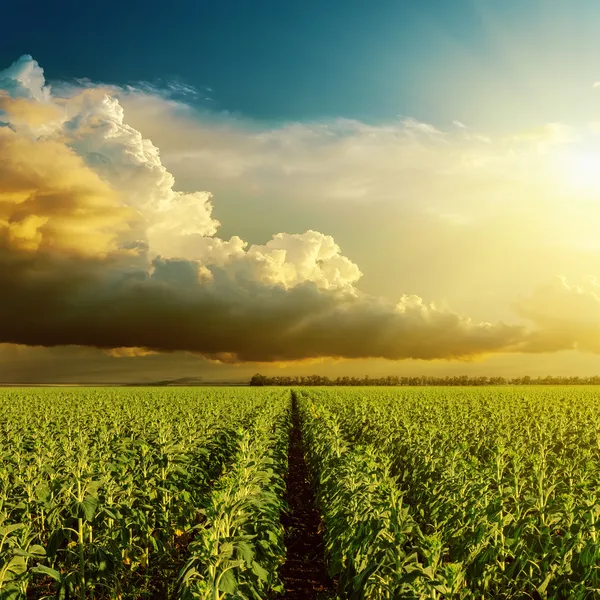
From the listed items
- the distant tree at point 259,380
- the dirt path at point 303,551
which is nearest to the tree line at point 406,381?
the distant tree at point 259,380

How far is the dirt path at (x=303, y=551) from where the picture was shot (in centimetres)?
1050

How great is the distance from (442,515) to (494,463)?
5.47 feet

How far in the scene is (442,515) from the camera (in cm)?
912

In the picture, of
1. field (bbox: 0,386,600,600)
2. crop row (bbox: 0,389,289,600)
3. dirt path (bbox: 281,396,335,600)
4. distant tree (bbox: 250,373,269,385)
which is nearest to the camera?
field (bbox: 0,386,600,600)

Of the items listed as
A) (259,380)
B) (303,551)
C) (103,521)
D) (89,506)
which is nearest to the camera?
(89,506)

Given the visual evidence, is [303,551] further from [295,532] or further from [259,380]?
[259,380]

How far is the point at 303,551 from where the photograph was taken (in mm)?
12688

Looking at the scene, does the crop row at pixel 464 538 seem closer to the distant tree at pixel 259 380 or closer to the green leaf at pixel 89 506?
the green leaf at pixel 89 506

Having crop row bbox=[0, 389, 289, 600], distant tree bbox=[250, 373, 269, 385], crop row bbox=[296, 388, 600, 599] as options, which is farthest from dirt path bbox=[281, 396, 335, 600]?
distant tree bbox=[250, 373, 269, 385]

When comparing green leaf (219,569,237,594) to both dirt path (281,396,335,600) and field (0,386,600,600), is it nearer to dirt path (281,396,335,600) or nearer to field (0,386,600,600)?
field (0,386,600,600)

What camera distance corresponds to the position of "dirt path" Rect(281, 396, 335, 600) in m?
10.5

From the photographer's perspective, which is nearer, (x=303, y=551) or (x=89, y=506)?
(x=89, y=506)

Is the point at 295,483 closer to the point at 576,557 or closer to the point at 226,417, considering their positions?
the point at 226,417

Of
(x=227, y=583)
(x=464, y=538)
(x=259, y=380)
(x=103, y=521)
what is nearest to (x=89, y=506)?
(x=103, y=521)
